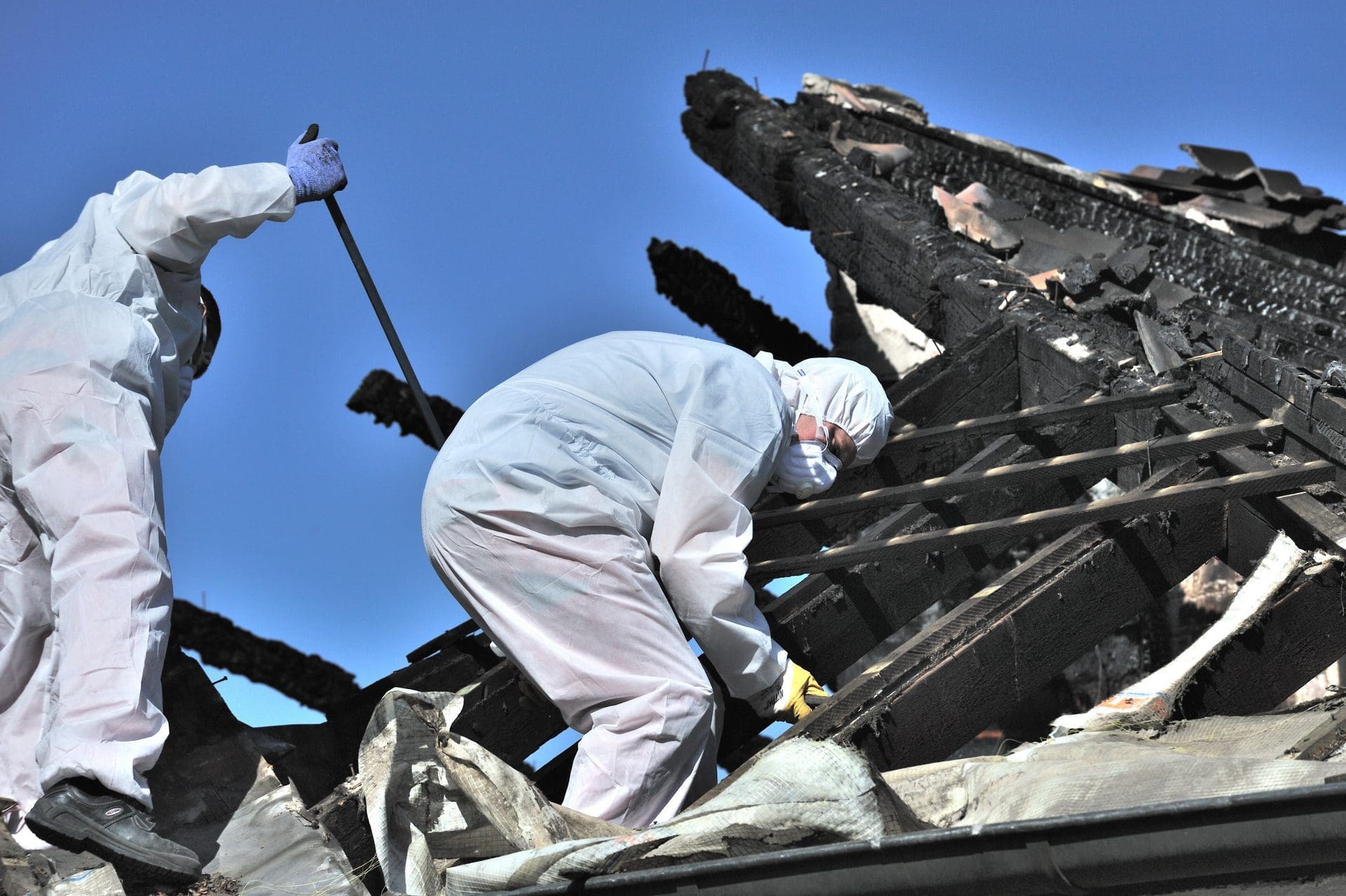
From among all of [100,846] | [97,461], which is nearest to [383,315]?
[97,461]

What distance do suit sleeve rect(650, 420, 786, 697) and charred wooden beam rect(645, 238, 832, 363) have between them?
4573mm

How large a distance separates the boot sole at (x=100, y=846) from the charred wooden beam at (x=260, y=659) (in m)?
4.84

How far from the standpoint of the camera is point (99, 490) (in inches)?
130

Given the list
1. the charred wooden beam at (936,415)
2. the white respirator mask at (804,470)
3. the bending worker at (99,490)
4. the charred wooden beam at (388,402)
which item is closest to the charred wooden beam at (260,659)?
the charred wooden beam at (388,402)

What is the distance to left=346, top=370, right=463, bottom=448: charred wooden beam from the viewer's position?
706 centimetres

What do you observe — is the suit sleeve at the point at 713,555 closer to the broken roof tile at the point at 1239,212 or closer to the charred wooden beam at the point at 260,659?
the charred wooden beam at the point at 260,659

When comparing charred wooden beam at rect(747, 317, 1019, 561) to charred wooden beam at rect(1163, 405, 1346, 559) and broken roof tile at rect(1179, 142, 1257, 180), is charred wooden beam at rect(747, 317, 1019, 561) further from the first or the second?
broken roof tile at rect(1179, 142, 1257, 180)

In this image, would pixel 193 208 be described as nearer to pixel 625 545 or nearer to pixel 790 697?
pixel 625 545

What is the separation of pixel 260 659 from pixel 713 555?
5.16 metres

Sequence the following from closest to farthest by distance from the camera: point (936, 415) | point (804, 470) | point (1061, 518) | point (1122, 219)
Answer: point (1061, 518), point (804, 470), point (936, 415), point (1122, 219)

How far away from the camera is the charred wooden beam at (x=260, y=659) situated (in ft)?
25.1

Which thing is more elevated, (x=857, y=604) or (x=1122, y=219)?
(x=1122, y=219)

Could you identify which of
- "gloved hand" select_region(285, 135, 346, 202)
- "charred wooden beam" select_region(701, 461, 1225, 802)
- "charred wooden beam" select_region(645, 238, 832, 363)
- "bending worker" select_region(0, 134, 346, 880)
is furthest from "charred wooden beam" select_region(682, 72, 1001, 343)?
"bending worker" select_region(0, 134, 346, 880)

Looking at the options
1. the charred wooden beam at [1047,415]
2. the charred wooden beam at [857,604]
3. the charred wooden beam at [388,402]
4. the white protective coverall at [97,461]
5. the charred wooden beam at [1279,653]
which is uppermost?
the charred wooden beam at [388,402]
